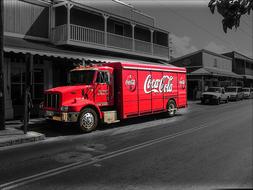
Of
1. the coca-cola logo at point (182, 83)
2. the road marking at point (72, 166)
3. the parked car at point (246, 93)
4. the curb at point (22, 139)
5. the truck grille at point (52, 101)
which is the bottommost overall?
the road marking at point (72, 166)

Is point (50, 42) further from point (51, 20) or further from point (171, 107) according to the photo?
point (171, 107)

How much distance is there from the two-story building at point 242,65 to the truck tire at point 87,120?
46560 mm

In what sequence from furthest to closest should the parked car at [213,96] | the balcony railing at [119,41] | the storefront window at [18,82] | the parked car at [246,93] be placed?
the parked car at [246,93] → the parked car at [213,96] → the balcony railing at [119,41] → the storefront window at [18,82]

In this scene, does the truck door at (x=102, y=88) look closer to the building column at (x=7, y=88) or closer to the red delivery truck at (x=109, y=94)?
the red delivery truck at (x=109, y=94)

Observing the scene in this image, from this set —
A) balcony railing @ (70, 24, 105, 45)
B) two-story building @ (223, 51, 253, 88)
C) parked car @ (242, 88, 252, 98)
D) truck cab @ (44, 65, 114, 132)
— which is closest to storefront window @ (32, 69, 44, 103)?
balcony railing @ (70, 24, 105, 45)

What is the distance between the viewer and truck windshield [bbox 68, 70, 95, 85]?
11703mm

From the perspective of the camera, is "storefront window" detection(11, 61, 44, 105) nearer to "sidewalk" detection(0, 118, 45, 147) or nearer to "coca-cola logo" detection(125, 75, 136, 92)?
"sidewalk" detection(0, 118, 45, 147)

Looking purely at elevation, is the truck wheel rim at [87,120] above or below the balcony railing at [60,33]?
below

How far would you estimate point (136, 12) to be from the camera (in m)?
26.3

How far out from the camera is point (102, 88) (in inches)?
470

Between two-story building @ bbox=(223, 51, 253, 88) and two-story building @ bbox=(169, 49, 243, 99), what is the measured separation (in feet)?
→ 8.77

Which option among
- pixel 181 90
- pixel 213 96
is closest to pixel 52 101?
pixel 181 90

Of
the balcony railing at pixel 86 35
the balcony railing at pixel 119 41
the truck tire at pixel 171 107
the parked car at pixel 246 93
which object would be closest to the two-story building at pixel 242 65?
the parked car at pixel 246 93

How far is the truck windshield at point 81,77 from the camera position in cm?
1170
